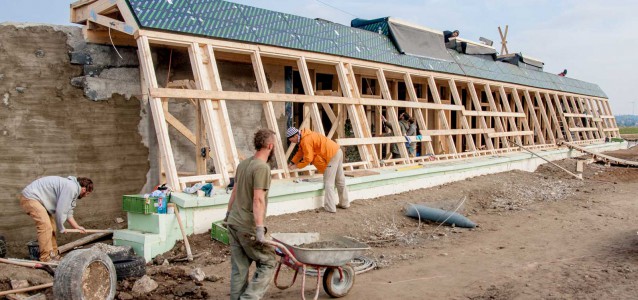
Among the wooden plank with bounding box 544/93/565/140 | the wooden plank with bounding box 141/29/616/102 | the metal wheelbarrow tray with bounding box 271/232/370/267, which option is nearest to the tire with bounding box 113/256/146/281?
the metal wheelbarrow tray with bounding box 271/232/370/267

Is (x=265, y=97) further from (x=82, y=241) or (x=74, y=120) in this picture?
(x=82, y=241)

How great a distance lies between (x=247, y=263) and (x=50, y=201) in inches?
142

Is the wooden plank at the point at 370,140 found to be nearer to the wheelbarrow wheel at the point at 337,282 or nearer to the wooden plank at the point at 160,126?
the wooden plank at the point at 160,126

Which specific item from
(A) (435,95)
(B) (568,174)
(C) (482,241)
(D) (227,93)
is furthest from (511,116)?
(D) (227,93)

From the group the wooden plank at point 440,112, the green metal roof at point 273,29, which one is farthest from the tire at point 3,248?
the wooden plank at point 440,112

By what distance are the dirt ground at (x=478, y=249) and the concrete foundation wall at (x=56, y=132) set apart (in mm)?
2118

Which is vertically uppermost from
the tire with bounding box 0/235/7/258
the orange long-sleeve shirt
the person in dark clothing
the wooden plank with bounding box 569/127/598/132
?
the person in dark clothing

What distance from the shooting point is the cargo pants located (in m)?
4.66

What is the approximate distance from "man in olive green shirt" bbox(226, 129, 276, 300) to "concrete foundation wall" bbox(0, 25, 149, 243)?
500 centimetres

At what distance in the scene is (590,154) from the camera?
68.7ft

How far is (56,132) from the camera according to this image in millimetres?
8523

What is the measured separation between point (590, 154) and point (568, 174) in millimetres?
5038

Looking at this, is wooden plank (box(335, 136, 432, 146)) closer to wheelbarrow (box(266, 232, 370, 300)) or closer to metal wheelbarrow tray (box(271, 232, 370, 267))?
wheelbarrow (box(266, 232, 370, 300))

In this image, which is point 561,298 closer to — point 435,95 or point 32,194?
point 32,194
